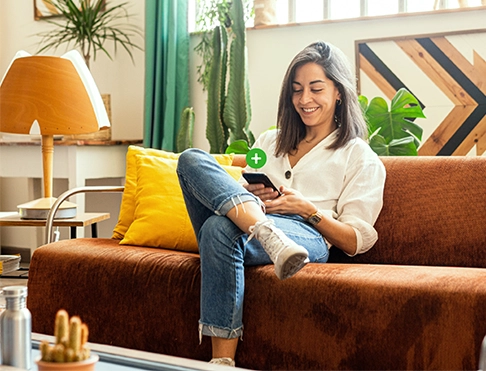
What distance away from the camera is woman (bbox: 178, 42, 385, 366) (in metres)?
1.75

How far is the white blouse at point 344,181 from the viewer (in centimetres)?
204

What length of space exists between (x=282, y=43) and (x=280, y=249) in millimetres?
2321

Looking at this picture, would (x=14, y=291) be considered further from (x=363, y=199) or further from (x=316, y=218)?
(x=363, y=199)

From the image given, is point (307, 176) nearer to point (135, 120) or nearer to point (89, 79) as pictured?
point (89, 79)

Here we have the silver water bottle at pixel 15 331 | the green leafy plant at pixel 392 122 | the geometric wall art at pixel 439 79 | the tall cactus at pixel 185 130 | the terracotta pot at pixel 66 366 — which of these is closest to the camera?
the terracotta pot at pixel 66 366

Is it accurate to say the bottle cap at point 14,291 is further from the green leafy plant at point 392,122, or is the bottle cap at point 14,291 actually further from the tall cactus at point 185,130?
the tall cactus at point 185,130

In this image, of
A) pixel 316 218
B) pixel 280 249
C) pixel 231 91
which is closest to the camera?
pixel 280 249

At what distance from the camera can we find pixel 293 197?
2.00 metres

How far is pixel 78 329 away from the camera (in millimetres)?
960

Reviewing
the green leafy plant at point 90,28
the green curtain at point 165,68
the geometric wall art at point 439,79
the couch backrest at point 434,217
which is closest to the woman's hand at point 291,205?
the couch backrest at point 434,217

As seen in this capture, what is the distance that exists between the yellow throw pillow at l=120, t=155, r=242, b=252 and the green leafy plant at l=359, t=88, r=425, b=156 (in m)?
0.83

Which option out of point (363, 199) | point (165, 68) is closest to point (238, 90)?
point (165, 68)

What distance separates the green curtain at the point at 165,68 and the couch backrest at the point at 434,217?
1.99m

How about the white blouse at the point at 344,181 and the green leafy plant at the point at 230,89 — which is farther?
the green leafy plant at the point at 230,89
